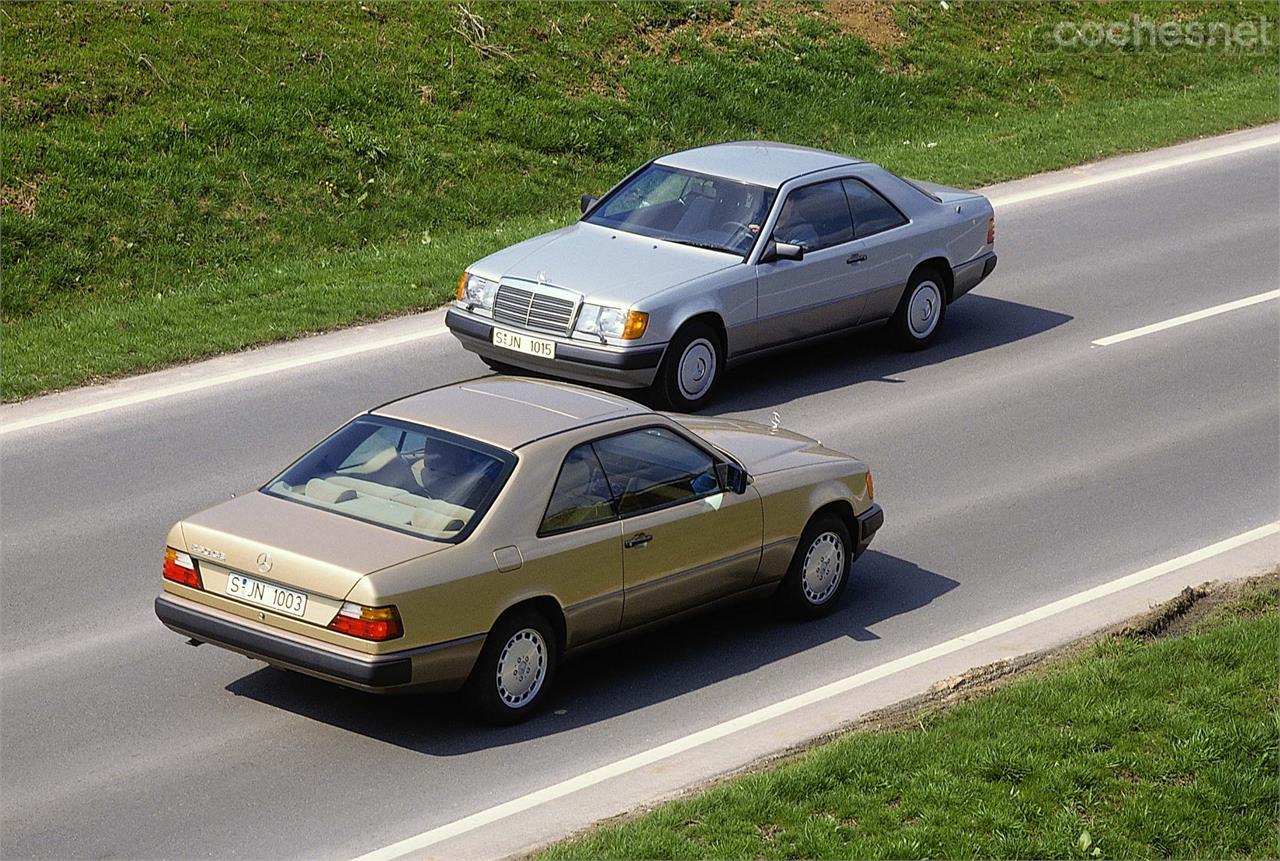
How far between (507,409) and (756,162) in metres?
6.62

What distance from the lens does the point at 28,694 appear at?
9.12 metres

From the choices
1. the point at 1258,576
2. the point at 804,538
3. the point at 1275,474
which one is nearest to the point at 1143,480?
the point at 1275,474

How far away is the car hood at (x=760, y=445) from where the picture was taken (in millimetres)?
10508

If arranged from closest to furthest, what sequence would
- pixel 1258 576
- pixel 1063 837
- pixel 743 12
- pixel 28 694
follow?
pixel 1063 837
pixel 28 694
pixel 1258 576
pixel 743 12

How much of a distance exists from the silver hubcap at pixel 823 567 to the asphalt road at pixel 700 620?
207 mm

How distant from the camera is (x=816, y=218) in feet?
50.2

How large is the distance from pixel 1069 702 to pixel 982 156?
14.7 metres

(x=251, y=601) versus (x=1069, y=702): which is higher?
(x=251, y=601)

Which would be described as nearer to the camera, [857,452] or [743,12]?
[857,452]

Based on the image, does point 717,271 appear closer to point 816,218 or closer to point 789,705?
point 816,218

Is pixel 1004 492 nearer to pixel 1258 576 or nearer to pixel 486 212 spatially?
pixel 1258 576

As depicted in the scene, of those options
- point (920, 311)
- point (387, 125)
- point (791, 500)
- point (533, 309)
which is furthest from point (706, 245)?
point (387, 125)

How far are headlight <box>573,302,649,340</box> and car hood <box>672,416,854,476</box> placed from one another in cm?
263

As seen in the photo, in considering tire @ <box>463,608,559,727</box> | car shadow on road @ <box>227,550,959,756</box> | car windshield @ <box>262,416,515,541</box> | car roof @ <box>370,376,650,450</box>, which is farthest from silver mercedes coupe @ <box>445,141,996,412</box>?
tire @ <box>463,608,559,727</box>
